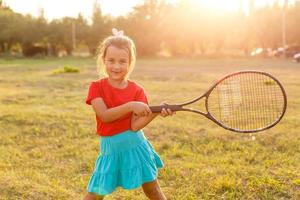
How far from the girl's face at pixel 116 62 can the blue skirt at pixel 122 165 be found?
0.42 m

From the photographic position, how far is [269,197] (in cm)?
451

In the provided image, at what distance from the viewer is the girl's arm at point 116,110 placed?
3230 millimetres

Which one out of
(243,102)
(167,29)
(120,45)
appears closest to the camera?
(120,45)

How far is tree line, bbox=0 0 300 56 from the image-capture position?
47.1 meters

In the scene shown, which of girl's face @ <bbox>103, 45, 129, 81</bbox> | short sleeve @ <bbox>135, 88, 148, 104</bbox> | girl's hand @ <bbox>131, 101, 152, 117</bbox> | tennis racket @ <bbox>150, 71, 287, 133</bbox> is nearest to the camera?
girl's hand @ <bbox>131, 101, 152, 117</bbox>

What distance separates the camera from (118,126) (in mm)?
3459

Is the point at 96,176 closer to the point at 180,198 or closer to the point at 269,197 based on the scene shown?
the point at 180,198

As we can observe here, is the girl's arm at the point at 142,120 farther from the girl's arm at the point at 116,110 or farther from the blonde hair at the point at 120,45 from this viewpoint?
the blonde hair at the point at 120,45

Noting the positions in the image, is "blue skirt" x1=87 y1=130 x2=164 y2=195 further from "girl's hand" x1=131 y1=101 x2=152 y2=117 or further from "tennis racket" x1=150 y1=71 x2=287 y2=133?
"tennis racket" x1=150 y1=71 x2=287 y2=133

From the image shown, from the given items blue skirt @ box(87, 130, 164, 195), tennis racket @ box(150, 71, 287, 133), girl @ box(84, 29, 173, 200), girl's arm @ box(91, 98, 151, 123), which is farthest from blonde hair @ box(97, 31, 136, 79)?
tennis racket @ box(150, 71, 287, 133)

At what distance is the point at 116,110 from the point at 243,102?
4.99 feet

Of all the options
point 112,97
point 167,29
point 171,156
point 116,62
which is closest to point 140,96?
point 112,97

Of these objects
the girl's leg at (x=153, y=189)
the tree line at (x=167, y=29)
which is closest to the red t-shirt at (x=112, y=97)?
the girl's leg at (x=153, y=189)

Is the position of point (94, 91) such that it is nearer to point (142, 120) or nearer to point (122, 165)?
point (142, 120)
